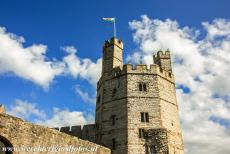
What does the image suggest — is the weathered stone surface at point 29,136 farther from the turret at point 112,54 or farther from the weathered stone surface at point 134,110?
the turret at point 112,54

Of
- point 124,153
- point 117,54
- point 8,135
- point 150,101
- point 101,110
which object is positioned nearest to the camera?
point 8,135

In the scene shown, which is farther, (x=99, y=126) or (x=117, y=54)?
(x=117, y=54)

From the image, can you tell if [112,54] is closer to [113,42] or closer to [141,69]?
[113,42]

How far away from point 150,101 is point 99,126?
540cm

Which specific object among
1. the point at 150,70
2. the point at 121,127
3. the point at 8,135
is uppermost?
the point at 150,70

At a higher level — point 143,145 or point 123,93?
point 123,93

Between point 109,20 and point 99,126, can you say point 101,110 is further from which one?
point 109,20

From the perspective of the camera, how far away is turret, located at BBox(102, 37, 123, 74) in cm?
2876

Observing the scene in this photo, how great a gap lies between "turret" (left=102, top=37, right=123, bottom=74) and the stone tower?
0.36 feet

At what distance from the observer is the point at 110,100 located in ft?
87.8

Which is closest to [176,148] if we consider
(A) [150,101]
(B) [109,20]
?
(A) [150,101]

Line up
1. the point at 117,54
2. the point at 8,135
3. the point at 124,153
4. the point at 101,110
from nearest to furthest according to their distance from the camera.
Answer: the point at 8,135 → the point at 124,153 → the point at 101,110 → the point at 117,54

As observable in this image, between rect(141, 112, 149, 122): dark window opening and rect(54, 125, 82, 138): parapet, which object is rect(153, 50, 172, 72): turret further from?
rect(54, 125, 82, 138): parapet

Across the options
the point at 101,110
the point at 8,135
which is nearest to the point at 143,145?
the point at 101,110
